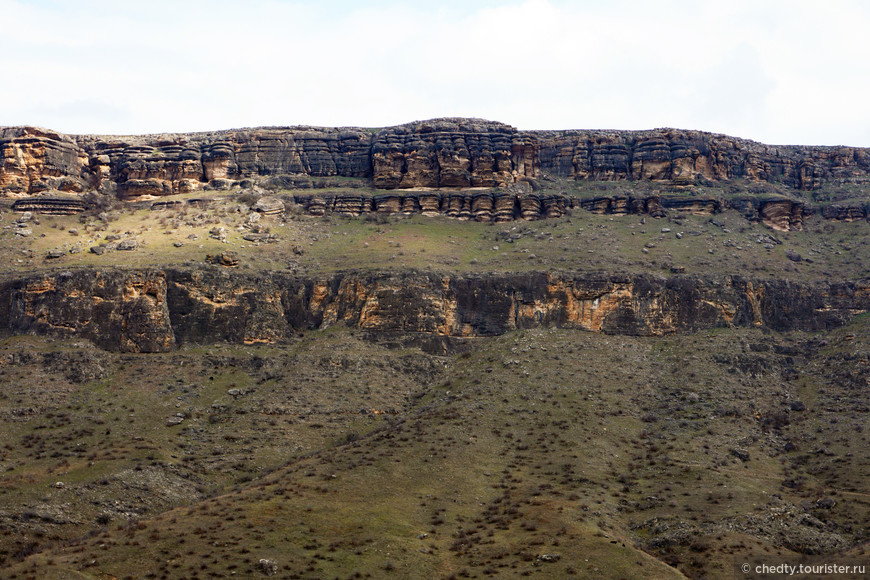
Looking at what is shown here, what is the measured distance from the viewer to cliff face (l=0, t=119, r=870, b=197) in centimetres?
11712

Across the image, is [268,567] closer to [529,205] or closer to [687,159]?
[529,205]

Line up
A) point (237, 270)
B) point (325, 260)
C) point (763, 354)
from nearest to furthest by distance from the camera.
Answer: point (763, 354) → point (237, 270) → point (325, 260)

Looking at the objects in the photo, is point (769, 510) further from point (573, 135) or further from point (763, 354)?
point (573, 135)

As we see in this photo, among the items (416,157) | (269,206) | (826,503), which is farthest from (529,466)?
(416,157)

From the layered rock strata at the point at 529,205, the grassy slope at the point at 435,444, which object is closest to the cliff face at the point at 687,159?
the layered rock strata at the point at 529,205

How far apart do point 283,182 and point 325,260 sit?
91.3 ft

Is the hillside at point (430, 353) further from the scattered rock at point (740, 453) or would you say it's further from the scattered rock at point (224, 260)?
the scattered rock at point (740, 453)

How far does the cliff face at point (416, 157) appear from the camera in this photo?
117m

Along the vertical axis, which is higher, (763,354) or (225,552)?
(763,354)

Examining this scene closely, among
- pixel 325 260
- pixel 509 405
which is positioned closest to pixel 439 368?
pixel 509 405

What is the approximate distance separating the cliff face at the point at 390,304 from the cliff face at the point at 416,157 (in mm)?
33745

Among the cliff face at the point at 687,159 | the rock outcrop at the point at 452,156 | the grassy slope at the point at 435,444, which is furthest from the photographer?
the cliff face at the point at 687,159

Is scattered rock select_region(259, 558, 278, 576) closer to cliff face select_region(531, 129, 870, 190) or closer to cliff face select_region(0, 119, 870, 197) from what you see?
cliff face select_region(0, 119, 870, 197)

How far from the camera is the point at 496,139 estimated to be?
119938 mm
